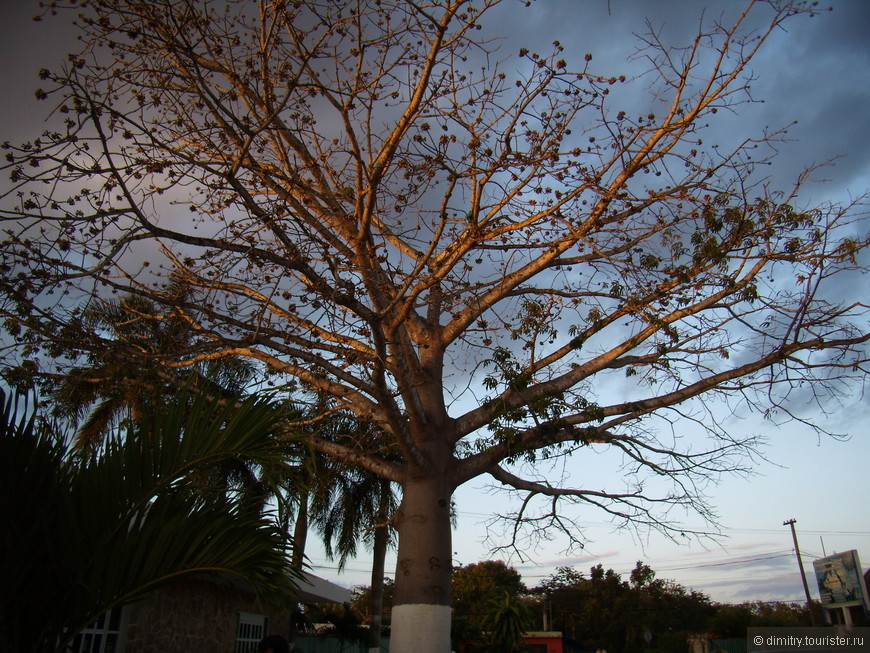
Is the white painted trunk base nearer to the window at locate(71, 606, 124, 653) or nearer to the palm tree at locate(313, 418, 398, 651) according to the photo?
the window at locate(71, 606, 124, 653)

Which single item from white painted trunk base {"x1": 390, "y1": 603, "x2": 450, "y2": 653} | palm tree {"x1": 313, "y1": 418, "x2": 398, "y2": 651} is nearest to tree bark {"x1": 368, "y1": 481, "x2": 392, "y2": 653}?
palm tree {"x1": 313, "y1": 418, "x2": 398, "y2": 651}

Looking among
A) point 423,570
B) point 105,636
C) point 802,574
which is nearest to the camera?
point 423,570

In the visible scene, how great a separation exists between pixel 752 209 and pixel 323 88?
5.07 metres

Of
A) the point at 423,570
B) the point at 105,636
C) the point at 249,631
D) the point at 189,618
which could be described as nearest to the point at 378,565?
the point at 249,631

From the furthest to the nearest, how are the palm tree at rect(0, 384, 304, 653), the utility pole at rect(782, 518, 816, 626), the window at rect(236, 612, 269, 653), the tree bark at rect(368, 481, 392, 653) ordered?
the utility pole at rect(782, 518, 816, 626) < the tree bark at rect(368, 481, 392, 653) < the window at rect(236, 612, 269, 653) < the palm tree at rect(0, 384, 304, 653)

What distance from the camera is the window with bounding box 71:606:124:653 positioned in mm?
8445

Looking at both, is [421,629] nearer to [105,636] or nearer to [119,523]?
[119,523]

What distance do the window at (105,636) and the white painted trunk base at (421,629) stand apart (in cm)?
365

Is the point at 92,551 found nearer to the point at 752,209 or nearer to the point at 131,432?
the point at 131,432

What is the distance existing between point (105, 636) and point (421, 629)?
14.2 ft

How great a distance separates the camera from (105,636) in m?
8.59

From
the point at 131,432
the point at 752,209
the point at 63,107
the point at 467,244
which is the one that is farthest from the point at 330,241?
the point at 752,209

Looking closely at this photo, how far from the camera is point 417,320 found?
9094mm

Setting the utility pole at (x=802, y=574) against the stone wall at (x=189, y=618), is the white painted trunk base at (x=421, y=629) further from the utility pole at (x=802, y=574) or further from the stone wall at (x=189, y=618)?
the utility pole at (x=802, y=574)
